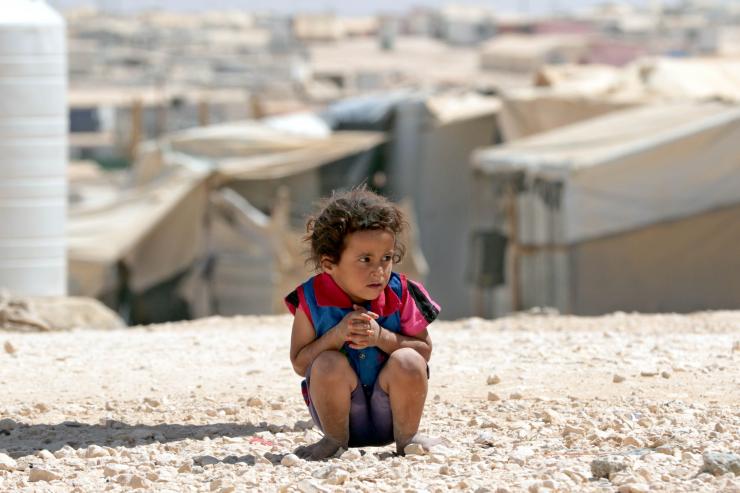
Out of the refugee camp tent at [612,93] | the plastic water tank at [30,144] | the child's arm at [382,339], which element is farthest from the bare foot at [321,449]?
the refugee camp tent at [612,93]

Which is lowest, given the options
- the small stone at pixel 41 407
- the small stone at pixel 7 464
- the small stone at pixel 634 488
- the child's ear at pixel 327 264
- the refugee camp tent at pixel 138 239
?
the refugee camp tent at pixel 138 239

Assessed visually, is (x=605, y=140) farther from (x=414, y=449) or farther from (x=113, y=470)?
(x=113, y=470)

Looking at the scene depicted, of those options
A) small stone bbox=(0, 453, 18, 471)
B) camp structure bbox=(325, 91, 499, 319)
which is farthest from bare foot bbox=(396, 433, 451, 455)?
camp structure bbox=(325, 91, 499, 319)

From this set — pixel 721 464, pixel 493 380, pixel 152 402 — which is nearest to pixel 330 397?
pixel 721 464

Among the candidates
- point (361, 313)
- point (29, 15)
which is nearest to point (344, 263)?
point (361, 313)

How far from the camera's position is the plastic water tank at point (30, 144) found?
12297 mm

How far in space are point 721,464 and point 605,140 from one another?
31.1ft

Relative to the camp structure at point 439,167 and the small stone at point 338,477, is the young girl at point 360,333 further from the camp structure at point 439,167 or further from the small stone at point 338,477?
the camp structure at point 439,167

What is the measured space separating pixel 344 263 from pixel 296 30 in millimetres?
83259

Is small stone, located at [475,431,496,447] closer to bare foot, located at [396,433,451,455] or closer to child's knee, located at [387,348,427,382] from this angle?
bare foot, located at [396,433,451,455]

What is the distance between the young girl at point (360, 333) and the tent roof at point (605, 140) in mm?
8033

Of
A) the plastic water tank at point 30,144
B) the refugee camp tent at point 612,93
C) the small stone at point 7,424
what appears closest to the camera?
the small stone at point 7,424

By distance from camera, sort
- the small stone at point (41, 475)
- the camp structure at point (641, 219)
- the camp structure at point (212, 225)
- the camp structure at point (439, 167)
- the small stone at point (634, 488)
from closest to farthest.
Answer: the small stone at point (634, 488)
the small stone at point (41, 475)
the camp structure at point (641, 219)
the camp structure at point (212, 225)
the camp structure at point (439, 167)

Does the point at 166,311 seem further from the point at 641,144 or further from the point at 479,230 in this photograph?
the point at 641,144
